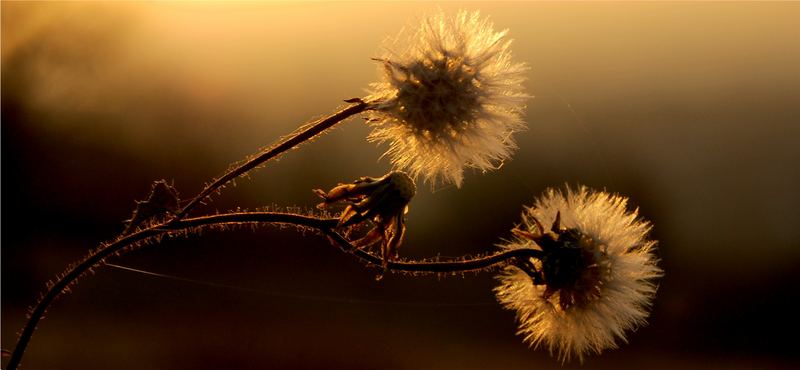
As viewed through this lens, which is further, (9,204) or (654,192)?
(9,204)

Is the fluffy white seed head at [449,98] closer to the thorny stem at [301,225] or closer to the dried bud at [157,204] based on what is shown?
the thorny stem at [301,225]

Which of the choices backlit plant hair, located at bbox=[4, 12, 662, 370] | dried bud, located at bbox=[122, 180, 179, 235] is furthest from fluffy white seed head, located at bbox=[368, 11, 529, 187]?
dried bud, located at bbox=[122, 180, 179, 235]

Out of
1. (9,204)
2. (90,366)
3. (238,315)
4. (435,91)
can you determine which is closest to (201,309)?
(238,315)

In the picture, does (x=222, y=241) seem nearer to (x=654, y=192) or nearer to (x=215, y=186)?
(x=215, y=186)

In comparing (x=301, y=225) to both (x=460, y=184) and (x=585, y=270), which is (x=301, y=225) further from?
(x=585, y=270)

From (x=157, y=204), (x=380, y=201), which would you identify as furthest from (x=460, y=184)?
(x=157, y=204)

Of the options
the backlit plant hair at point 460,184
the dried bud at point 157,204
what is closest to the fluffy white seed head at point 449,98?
the backlit plant hair at point 460,184

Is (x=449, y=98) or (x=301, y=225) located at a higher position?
(x=449, y=98)
